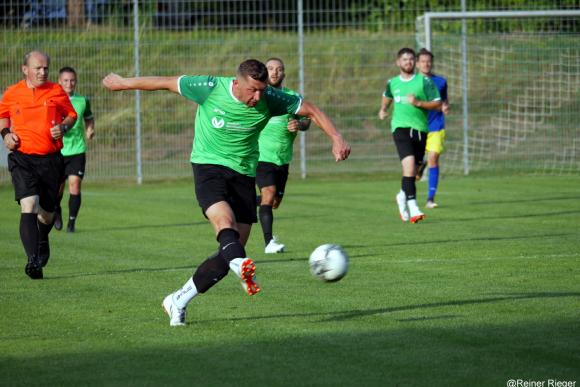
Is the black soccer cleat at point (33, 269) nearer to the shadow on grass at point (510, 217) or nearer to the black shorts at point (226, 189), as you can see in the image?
the black shorts at point (226, 189)

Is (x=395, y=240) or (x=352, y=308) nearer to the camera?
(x=352, y=308)

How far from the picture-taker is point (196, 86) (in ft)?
27.0

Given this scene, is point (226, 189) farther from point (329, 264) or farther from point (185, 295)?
point (329, 264)

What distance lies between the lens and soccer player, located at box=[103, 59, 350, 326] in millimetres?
7949

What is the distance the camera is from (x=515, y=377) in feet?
20.2

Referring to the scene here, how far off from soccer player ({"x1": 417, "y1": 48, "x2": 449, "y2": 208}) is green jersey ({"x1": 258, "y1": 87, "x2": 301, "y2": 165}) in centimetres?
514

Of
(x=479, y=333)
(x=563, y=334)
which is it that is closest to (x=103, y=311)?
(x=479, y=333)

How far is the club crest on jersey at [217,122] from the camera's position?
8234 millimetres

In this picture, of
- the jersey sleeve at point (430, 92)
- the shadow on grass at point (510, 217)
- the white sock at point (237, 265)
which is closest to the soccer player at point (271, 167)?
the shadow on grass at point (510, 217)

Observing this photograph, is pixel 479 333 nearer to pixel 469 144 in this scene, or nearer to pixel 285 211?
pixel 285 211

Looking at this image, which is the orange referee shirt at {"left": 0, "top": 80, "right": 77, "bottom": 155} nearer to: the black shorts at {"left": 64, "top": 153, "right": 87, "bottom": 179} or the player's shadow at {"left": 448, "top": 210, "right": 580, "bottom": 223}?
the black shorts at {"left": 64, "top": 153, "right": 87, "bottom": 179}

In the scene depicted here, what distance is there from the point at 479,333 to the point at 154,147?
57.6 feet

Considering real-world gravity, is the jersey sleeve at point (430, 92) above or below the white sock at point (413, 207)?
above

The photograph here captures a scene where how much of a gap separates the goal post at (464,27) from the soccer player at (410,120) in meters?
5.71
